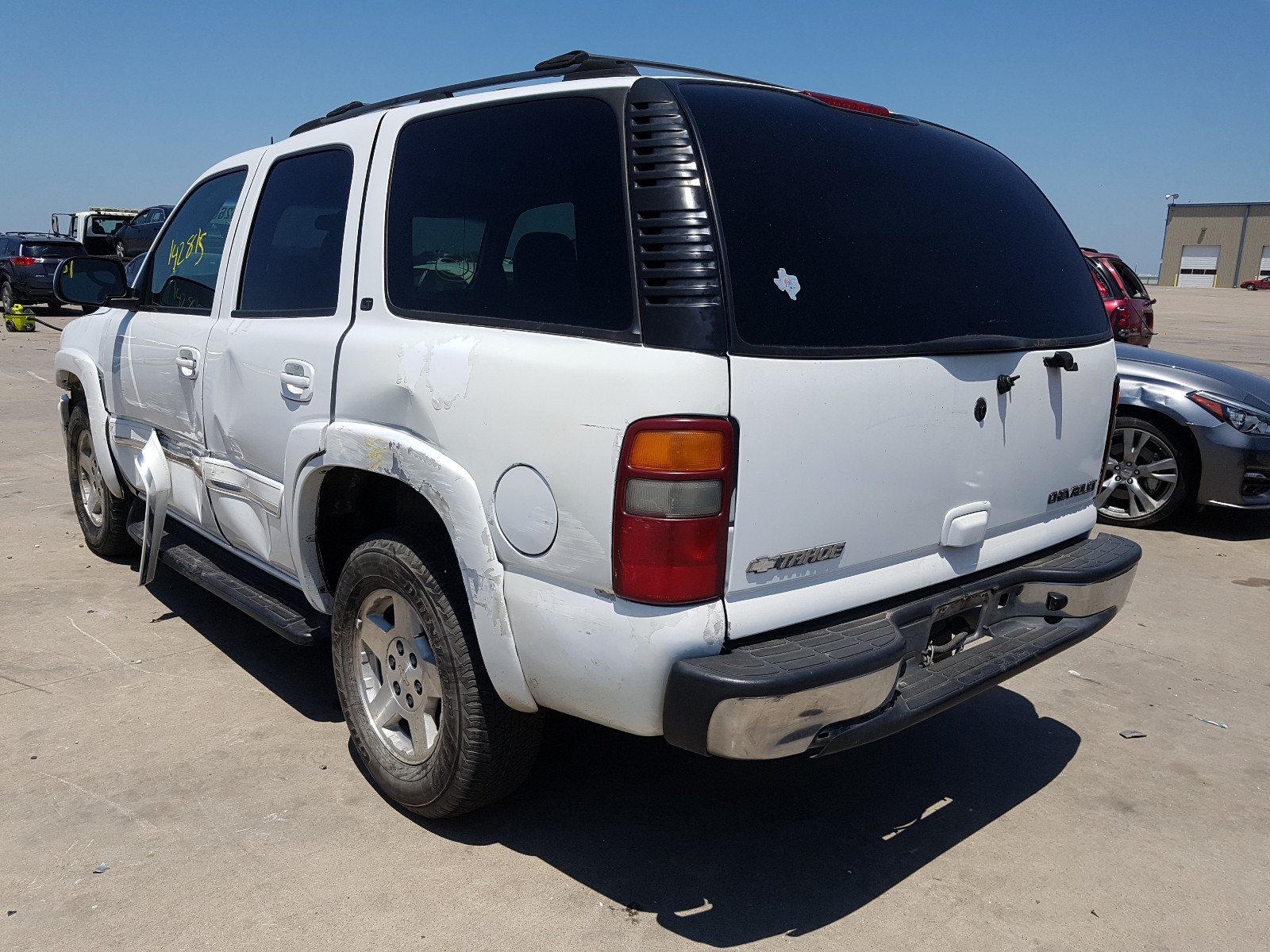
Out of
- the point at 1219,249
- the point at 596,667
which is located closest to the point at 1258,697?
the point at 596,667

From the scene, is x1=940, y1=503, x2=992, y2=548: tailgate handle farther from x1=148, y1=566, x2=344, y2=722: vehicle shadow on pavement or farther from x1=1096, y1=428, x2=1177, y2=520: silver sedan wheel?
x1=1096, y1=428, x2=1177, y2=520: silver sedan wheel

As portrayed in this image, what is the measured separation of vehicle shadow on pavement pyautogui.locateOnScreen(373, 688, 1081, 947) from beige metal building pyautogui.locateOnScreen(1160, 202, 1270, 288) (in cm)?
9037

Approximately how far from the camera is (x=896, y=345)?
2.58 meters

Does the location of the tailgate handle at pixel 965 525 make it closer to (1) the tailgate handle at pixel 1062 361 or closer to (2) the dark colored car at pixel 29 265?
(1) the tailgate handle at pixel 1062 361

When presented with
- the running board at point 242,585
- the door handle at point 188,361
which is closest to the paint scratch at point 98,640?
the running board at point 242,585

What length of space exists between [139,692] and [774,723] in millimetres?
2718

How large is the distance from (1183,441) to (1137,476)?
344 millimetres

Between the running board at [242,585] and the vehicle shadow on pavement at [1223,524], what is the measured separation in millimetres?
5598

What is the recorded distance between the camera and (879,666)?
2389 millimetres

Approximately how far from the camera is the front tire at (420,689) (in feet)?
8.94

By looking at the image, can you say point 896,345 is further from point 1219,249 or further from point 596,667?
point 1219,249

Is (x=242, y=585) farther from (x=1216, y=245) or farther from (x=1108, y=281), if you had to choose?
(x=1216, y=245)

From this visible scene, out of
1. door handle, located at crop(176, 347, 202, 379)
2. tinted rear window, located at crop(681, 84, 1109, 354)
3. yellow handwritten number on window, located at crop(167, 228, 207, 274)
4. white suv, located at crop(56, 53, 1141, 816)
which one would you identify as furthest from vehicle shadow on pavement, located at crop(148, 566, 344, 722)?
tinted rear window, located at crop(681, 84, 1109, 354)

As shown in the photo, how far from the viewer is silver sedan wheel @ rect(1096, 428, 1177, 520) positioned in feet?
21.6
